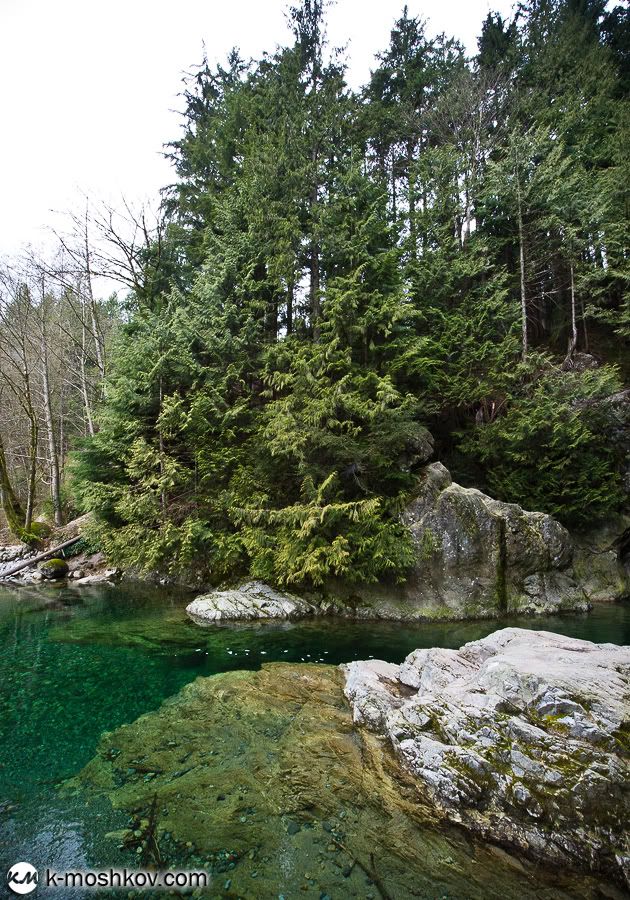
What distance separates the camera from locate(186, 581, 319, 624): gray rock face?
9828 mm

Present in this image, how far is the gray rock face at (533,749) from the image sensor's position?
306 cm

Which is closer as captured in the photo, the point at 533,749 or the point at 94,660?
the point at 533,749

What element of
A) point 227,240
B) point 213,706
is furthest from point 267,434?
point 227,240

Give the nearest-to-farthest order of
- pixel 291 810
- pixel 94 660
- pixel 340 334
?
pixel 291 810, pixel 94 660, pixel 340 334

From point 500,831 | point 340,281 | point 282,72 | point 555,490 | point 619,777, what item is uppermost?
point 282,72

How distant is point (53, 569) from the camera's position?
14.3 metres

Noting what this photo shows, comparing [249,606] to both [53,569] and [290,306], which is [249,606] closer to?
[53,569]

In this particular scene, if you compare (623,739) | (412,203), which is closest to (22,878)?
(623,739)

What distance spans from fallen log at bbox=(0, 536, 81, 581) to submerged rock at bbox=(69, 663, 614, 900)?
1242cm

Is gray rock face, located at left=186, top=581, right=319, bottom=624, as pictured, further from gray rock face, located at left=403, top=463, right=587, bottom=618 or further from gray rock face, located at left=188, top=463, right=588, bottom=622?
gray rock face, located at left=403, top=463, right=587, bottom=618

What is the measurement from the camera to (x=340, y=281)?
1180cm

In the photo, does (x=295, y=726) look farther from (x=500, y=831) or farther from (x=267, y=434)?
(x=267, y=434)

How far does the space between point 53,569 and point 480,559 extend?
14.3 metres

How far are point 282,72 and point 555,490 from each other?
1953cm
